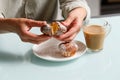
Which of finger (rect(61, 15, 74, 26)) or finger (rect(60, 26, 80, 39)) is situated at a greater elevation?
finger (rect(61, 15, 74, 26))

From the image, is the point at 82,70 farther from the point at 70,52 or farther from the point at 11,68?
the point at 11,68

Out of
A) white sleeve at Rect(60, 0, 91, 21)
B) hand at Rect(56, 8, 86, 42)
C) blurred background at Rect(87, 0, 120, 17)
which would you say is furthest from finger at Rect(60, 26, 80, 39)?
blurred background at Rect(87, 0, 120, 17)

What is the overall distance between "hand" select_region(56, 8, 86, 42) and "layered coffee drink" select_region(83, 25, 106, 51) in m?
0.04

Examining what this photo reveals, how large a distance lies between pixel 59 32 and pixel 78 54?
0.11m

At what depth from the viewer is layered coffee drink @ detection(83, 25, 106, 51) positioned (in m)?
1.02

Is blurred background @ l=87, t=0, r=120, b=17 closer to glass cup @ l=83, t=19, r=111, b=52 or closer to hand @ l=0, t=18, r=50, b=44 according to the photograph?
glass cup @ l=83, t=19, r=111, b=52

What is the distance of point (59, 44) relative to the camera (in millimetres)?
999

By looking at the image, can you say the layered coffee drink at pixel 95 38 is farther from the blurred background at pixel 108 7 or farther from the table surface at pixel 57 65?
the blurred background at pixel 108 7

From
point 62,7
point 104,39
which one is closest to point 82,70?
point 104,39

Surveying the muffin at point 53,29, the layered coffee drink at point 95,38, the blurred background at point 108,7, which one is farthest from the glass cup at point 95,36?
the blurred background at point 108,7

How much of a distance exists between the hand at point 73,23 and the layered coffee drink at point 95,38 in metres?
0.04

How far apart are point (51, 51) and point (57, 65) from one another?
8 cm

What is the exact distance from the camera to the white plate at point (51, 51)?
0.96 metres

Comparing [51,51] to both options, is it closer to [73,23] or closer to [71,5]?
[73,23]
